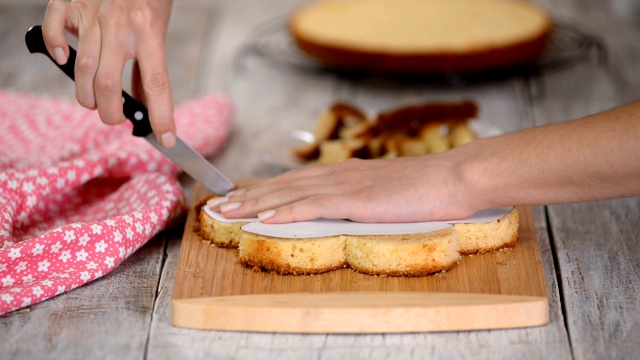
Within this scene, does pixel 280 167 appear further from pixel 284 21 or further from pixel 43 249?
pixel 284 21

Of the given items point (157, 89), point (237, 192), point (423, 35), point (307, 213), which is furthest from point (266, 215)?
point (423, 35)

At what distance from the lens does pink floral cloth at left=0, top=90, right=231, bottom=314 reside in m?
1.46

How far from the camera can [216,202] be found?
1597mm

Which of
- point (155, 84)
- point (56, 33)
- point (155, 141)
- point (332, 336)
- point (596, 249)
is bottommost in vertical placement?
point (596, 249)

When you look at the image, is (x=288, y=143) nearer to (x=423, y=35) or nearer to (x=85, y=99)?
(x=423, y=35)

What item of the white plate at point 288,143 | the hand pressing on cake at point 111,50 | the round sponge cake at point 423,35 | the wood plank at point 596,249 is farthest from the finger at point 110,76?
the round sponge cake at point 423,35

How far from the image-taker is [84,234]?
1.49 meters

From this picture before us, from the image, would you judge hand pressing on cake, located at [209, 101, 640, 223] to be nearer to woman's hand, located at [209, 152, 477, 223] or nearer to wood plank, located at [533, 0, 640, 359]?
woman's hand, located at [209, 152, 477, 223]

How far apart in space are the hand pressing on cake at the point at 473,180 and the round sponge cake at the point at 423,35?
82 cm

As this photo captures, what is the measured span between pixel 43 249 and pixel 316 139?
2.34 feet

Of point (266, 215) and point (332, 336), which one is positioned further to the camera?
point (266, 215)

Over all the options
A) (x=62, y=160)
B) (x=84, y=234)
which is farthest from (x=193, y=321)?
(x=62, y=160)

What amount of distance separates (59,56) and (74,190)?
37 centimetres

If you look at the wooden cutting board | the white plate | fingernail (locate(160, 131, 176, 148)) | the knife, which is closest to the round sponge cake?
the white plate
